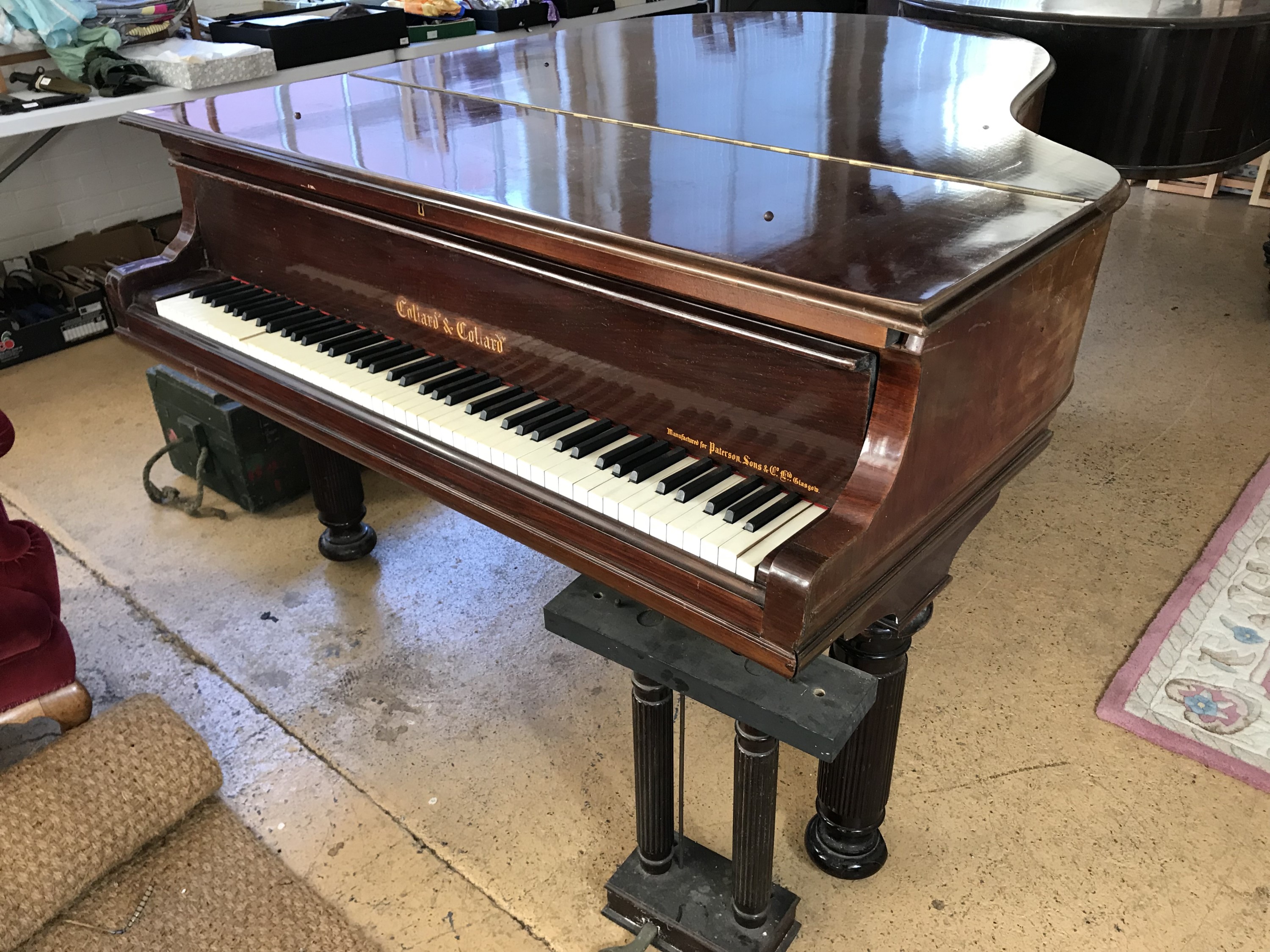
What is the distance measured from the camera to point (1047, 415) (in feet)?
5.01

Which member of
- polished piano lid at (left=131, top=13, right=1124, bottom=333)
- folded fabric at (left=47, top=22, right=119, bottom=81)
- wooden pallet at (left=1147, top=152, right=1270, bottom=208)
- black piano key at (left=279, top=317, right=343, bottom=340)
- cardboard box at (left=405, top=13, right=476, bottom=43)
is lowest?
wooden pallet at (left=1147, top=152, right=1270, bottom=208)

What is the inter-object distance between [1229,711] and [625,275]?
66.6 inches

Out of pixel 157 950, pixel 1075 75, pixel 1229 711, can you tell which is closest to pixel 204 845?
pixel 157 950

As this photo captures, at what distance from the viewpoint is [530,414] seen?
1.50 metres

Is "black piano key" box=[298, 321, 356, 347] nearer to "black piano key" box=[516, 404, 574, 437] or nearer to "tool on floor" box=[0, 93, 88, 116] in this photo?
"black piano key" box=[516, 404, 574, 437]

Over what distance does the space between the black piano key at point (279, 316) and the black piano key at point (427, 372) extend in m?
0.35

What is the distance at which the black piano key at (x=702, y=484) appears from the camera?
129 centimetres

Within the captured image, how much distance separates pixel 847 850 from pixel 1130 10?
7.28 ft

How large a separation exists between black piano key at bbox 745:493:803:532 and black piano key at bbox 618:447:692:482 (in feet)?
0.47

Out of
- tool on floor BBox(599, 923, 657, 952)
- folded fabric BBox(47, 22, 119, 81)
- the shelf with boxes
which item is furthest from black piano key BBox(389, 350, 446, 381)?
the shelf with boxes

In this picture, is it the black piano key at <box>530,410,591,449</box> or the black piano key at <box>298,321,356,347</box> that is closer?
the black piano key at <box>530,410,591,449</box>

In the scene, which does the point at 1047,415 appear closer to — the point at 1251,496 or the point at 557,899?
the point at 557,899

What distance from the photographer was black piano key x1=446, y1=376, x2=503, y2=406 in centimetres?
157

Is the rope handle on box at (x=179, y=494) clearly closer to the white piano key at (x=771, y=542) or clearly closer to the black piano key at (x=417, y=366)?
the black piano key at (x=417, y=366)
